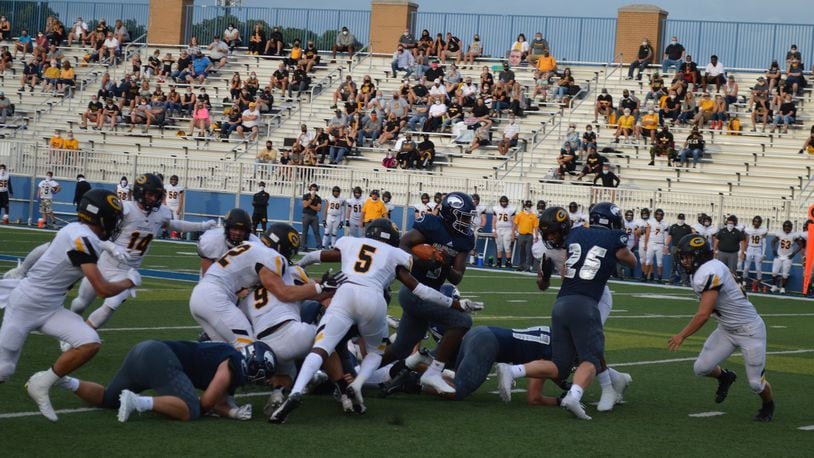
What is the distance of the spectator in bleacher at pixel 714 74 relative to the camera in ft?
103

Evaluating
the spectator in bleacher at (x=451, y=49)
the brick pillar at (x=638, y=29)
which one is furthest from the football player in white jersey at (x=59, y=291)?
the brick pillar at (x=638, y=29)

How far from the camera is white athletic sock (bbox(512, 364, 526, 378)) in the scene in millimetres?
8336

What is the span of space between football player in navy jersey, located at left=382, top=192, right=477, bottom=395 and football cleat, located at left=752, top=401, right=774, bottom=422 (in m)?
2.23

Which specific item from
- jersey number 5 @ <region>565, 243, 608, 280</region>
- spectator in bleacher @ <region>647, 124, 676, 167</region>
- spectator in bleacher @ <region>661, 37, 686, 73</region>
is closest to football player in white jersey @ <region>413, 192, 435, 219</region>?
spectator in bleacher @ <region>647, 124, 676, 167</region>

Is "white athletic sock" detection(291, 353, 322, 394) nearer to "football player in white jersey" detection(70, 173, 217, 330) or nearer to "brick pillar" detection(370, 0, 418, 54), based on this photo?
"football player in white jersey" detection(70, 173, 217, 330)

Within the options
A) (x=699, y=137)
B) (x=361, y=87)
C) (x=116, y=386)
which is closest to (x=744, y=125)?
(x=699, y=137)

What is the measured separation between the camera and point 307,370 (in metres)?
7.54

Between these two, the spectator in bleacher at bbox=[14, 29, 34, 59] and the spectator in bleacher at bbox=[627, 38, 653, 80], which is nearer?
the spectator in bleacher at bbox=[627, 38, 653, 80]

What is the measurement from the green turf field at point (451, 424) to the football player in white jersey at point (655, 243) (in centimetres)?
1265

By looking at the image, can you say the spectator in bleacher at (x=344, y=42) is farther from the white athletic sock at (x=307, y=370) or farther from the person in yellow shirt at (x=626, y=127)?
the white athletic sock at (x=307, y=370)

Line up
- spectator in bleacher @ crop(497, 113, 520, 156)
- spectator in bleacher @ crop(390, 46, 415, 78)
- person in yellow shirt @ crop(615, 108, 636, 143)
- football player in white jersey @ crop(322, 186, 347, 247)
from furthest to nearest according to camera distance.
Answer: spectator in bleacher @ crop(390, 46, 415, 78) → spectator in bleacher @ crop(497, 113, 520, 156) → person in yellow shirt @ crop(615, 108, 636, 143) → football player in white jersey @ crop(322, 186, 347, 247)

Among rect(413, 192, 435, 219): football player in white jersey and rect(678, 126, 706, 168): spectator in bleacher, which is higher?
rect(678, 126, 706, 168): spectator in bleacher

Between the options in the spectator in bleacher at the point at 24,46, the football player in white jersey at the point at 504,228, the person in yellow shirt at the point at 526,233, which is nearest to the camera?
the person in yellow shirt at the point at 526,233

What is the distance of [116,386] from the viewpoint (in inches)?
299
